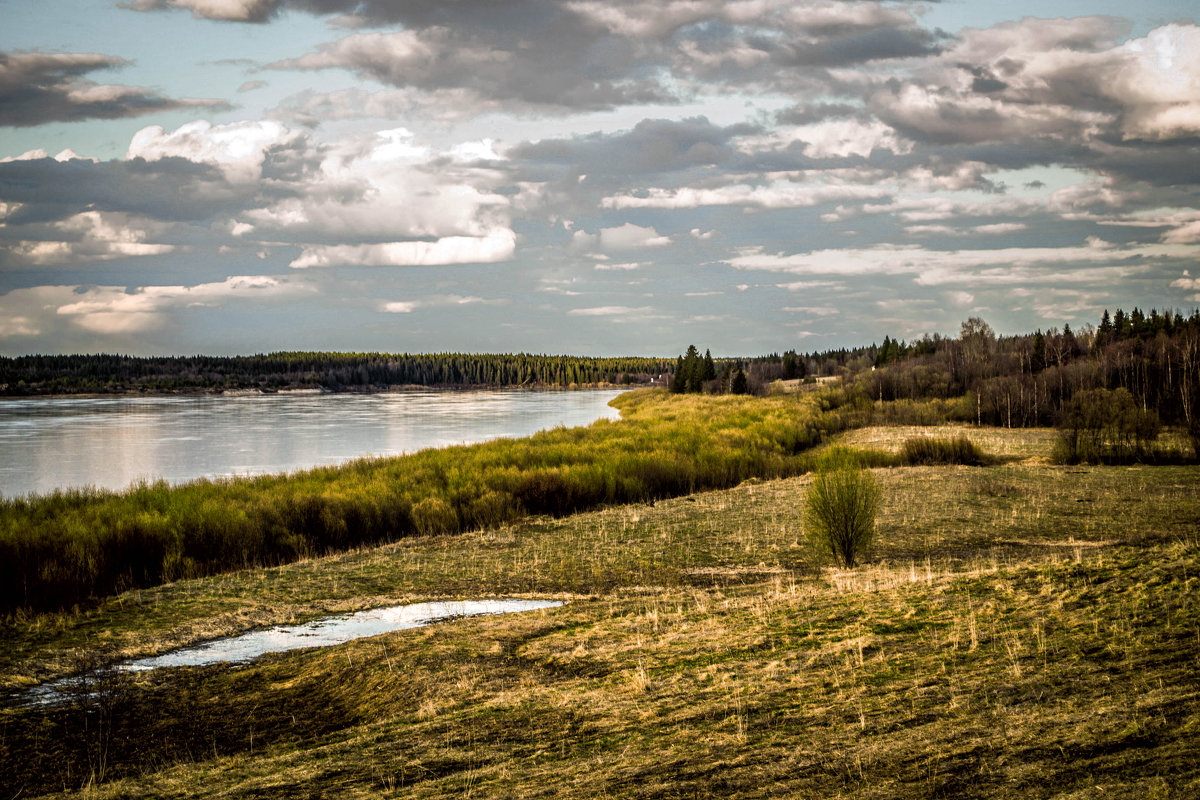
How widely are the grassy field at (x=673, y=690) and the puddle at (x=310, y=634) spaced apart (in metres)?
0.38

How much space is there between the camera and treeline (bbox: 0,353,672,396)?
124m

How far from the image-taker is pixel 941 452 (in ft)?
94.3

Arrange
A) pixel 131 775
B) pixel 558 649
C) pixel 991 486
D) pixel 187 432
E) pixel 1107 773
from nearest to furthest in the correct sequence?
pixel 1107 773
pixel 131 775
pixel 558 649
pixel 991 486
pixel 187 432

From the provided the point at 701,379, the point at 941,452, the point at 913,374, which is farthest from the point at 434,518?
the point at 701,379

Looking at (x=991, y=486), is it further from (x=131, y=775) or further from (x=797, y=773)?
(x=131, y=775)

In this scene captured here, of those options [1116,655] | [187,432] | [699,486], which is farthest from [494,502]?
[187,432]

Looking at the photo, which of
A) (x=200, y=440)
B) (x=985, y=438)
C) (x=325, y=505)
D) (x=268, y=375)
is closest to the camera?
(x=325, y=505)

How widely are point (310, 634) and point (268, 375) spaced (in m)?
145

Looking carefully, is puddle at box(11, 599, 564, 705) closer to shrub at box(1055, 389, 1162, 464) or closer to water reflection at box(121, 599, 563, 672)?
water reflection at box(121, 599, 563, 672)

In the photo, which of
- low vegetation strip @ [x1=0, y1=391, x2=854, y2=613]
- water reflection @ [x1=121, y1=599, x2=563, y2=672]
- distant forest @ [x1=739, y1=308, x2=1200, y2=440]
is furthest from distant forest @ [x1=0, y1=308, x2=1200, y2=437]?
water reflection @ [x1=121, y1=599, x2=563, y2=672]

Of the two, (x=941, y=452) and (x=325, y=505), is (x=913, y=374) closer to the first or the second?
(x=941, y=452)

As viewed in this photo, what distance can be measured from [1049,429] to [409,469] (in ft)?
103

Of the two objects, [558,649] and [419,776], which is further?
[558,649]

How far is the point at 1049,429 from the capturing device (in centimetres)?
4053
